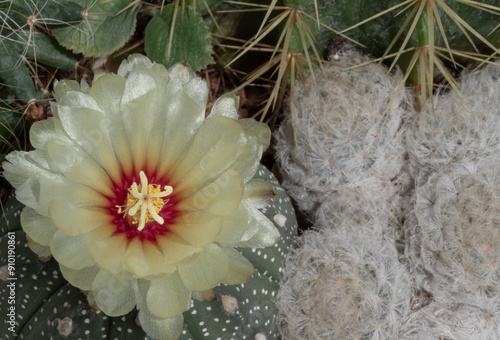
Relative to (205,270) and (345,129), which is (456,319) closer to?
(345,129)

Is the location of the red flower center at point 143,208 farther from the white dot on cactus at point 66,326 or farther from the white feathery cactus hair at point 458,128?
the white feathery cactus hair at point 458,128

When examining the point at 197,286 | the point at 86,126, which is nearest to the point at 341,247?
the point at 197,286

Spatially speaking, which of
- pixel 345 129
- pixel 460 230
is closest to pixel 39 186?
pixel 345 129

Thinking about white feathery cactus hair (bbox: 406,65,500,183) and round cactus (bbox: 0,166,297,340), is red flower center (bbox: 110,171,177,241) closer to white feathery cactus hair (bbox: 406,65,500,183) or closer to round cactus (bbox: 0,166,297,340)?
round cactus (bbox: 0,166,297,340)

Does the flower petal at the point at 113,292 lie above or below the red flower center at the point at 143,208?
below

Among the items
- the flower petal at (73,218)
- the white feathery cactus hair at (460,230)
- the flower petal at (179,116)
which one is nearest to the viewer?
the flower petal at (73,218)

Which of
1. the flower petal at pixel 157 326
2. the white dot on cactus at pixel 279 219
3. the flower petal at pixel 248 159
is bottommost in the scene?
the white dot on cactus at pixel 279 219

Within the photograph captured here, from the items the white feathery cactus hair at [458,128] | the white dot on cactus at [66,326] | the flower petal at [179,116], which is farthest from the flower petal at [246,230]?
the white feathery cactus hair at [458,128]

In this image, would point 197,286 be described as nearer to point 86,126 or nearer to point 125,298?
point 125,298
